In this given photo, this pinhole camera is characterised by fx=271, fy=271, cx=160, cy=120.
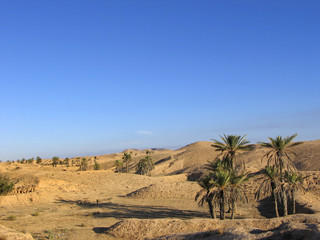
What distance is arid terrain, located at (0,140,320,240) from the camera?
682 inches

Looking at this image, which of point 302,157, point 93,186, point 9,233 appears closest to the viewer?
point 9,233

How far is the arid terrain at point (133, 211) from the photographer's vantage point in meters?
17.3

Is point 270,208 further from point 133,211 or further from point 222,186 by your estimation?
point 133,211

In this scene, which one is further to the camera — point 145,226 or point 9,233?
point 145,226

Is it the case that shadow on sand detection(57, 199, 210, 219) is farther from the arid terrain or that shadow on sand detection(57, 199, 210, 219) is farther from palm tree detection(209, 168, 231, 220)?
palm tree detection(209, 168, 231, 220)

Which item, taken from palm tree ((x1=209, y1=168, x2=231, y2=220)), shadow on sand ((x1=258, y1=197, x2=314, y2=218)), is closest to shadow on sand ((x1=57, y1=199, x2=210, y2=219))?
palm tree ((x1=209, y1=168, x2=231, y2=220))

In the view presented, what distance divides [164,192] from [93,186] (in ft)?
52.9

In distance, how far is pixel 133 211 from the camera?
3491 cm

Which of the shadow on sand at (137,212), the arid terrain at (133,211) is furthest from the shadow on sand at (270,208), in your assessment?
the shadow on sand at (137,212)

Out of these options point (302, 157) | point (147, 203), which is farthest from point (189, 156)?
point (147, 203)

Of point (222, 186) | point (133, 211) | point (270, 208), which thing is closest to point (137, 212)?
point (133, 211)

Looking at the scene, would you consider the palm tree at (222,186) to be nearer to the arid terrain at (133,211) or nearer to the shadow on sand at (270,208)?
the arid terrain at (133,211)

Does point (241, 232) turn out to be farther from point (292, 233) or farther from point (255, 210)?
point (255, 210)

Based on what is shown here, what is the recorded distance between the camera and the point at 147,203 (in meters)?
40.1
